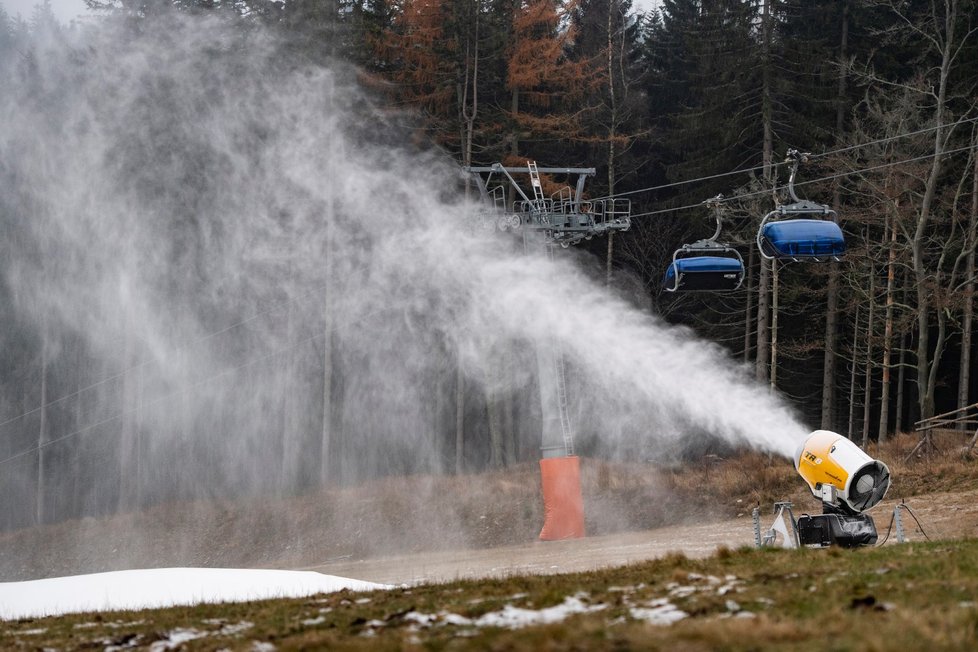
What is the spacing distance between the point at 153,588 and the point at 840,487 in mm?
10375

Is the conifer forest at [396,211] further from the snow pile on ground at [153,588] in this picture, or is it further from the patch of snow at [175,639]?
the patch of snow at [175,639]

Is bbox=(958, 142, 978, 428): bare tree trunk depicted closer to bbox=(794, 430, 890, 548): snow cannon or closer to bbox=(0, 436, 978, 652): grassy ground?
bbox=(794, 430, 890, 548): snow cannon

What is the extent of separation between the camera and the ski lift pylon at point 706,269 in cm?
1880

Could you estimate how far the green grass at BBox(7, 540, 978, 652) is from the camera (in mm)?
6328

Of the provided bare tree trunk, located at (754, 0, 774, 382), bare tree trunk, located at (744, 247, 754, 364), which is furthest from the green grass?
bare tree trunk, located at (744, 247, 754, 364)

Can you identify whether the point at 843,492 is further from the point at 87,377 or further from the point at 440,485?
the point at 87,377

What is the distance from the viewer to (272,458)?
3728 centimetres

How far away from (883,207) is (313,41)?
1837cm

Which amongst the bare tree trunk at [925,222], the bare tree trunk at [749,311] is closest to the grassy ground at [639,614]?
the bare tree trunk at [925,222]

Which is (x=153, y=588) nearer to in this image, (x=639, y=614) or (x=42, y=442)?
(x=639, y=614)

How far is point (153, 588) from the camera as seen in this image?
15.9 metres

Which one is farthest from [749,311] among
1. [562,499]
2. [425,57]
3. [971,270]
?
[562,499]

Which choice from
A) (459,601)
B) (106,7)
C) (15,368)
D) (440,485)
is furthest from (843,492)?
(15,368)

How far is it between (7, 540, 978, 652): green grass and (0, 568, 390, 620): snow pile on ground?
10.7ft
